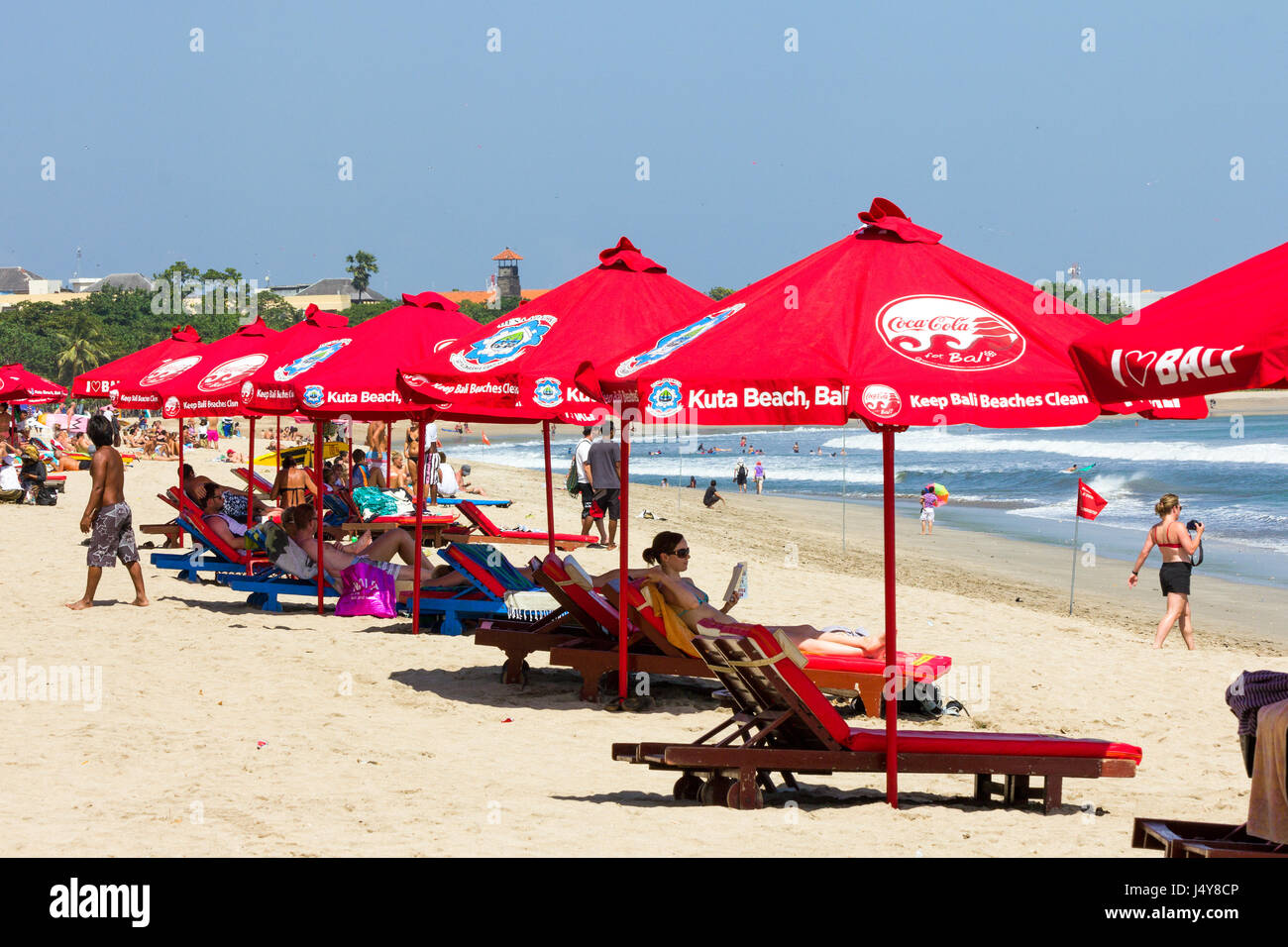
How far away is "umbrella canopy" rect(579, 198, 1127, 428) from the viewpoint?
16.6 ft

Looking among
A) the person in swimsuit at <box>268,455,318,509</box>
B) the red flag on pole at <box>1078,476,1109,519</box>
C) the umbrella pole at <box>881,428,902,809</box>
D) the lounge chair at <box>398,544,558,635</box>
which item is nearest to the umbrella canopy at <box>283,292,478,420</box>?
the lounge chair at <box>398,544,558,635</box>

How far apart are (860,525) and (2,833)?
24.4m

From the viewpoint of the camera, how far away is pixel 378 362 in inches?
388

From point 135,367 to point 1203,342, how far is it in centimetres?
1355

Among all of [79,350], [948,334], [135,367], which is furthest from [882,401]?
[79,350]

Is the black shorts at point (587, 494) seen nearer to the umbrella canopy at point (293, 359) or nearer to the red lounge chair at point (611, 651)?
the umbrella canopy at point (293, 359)

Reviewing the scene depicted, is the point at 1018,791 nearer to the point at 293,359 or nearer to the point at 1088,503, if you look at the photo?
the point at 293,359

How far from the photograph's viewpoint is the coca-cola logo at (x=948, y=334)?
5246 mm

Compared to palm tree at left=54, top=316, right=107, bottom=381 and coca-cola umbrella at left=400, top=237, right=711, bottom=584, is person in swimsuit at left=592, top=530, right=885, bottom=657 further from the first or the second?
palm tree at left=54, top=316, right=107, bottom=381

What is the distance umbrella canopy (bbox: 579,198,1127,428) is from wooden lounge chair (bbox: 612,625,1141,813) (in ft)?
3.56

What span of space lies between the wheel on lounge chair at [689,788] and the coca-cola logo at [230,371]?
780cm

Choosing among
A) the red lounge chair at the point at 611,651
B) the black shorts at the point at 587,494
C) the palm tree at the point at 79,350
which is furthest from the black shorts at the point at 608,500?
the palm tree at the point at 79,350

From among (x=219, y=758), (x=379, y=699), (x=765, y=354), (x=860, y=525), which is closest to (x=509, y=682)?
(x=379, y=699)

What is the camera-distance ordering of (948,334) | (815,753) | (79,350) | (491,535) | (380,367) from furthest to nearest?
(79,350) → (491,535) → (380,367) → (815,753) → (948,334)
